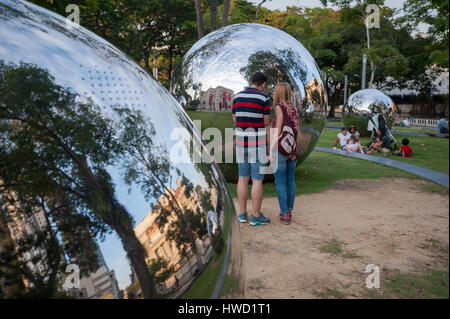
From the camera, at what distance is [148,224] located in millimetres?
1180

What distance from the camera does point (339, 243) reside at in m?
4.66

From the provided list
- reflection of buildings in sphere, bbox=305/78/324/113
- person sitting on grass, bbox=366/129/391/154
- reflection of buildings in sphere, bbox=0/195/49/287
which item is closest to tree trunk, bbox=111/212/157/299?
reflection of buildings in sphere, bbox=0/195/49/287

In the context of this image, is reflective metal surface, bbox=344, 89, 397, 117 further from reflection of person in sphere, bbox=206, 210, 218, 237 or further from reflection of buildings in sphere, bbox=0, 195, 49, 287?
reflection of buildings in sphere, bbox=0, 195, 49, 287

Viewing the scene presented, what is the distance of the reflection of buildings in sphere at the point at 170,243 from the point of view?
1174mm

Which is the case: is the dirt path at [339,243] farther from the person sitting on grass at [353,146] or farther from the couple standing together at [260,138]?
the person sitting on grass at [353,146]

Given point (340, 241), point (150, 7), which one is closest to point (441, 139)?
point (340, 241)

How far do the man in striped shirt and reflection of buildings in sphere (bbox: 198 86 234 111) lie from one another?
514mm

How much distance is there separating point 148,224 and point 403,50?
4460 cm

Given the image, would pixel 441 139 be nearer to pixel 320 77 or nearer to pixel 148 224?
pixel 148 224

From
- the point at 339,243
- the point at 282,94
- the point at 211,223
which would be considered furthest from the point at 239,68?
the point at 211,223

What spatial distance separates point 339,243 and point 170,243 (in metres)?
3.82

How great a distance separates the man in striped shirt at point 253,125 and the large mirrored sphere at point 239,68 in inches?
20.5

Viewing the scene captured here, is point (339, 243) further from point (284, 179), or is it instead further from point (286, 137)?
point (286, 137)
